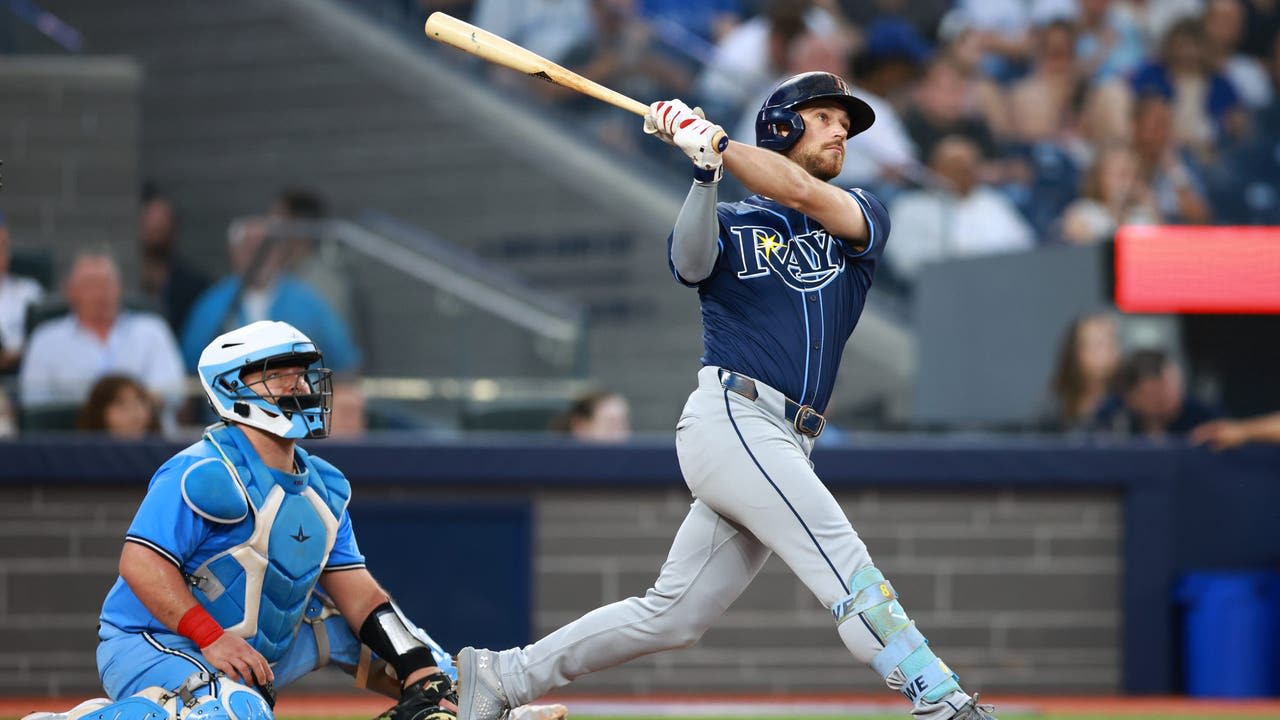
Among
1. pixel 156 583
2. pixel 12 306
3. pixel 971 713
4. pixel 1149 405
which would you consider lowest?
pixel 971 713

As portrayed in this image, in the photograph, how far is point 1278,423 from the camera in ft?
23.1

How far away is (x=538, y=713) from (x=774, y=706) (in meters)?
2.47

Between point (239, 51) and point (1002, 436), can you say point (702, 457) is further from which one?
point (239, 51)

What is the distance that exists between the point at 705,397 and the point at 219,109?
878 cm

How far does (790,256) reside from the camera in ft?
13.4

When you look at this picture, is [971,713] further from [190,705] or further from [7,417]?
[7,417]

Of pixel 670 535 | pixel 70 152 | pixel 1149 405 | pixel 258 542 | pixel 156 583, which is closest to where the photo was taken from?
pixel 156 583

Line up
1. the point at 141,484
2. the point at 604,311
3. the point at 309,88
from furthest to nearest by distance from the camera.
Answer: the point at 309,88
the point at 604,311
the point at 141,484

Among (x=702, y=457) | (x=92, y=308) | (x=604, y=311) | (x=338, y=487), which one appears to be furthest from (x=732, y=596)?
(x=604, y=311)

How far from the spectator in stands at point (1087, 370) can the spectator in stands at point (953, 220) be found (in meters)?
0.98

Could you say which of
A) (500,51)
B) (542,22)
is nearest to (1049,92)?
(542,22)

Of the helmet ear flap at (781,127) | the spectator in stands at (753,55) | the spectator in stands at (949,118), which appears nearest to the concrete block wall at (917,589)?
the helmet ear flap at (781,127)

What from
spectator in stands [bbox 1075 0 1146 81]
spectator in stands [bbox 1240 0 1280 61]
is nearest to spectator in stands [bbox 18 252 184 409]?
spectator in stands [bbox 1075 0 1146 81]

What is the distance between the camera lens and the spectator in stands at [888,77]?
1067 centimetres
